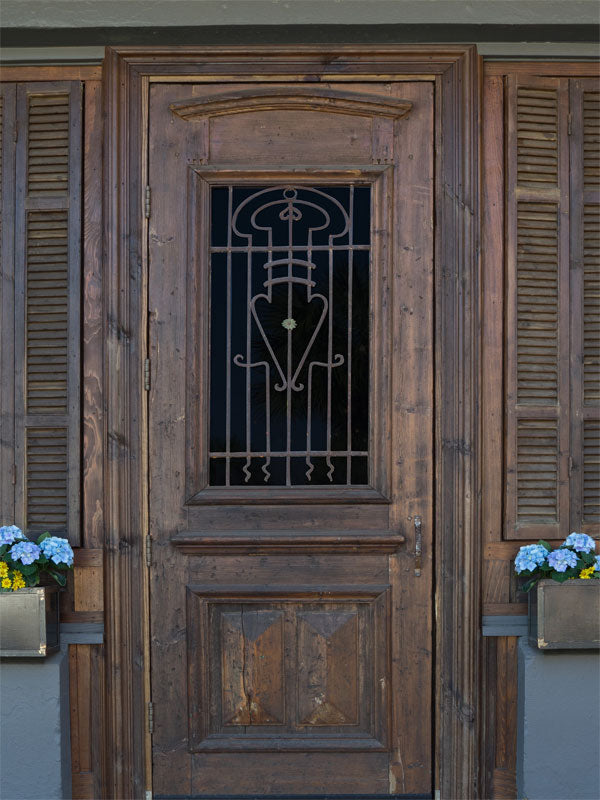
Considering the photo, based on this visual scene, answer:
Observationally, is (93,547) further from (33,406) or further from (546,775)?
(546,775)

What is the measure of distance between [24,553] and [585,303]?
2440 mm

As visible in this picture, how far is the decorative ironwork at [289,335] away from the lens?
3.18 meters

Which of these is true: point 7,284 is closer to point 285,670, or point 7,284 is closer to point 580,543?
point 285,670

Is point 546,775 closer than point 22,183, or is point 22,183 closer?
point 546,775

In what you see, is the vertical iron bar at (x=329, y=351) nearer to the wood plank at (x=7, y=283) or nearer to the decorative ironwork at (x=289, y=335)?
the decorative ironwork at (x=289, y=335)

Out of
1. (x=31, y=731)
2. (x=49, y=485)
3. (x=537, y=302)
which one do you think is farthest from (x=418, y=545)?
(x=31, y=731)

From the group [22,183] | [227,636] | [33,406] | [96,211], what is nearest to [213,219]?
[96,211]

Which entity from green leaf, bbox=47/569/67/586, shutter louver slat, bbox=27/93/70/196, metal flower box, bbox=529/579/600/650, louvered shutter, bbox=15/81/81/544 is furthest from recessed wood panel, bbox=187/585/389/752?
shutter louver slat, bbox=27/93/70/196

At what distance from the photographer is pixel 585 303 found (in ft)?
10.5

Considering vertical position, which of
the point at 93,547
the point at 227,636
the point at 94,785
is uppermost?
the point at 93,547

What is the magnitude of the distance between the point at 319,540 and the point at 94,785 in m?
1.34

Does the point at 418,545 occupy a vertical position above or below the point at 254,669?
above

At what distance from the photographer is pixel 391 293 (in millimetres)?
3178

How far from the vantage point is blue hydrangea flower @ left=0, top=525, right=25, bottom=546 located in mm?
2961
